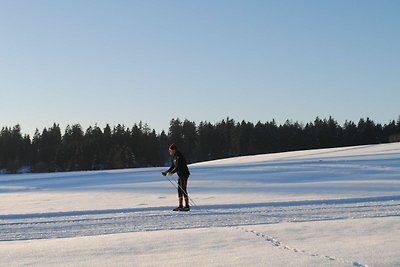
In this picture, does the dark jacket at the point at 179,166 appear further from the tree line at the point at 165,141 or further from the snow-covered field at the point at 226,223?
the tree line at the point at 165,141

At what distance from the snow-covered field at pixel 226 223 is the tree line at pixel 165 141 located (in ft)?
209

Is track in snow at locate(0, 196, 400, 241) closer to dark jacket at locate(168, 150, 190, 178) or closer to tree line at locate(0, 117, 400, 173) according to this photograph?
dark jacket at locate(168, 150, 190, 178)

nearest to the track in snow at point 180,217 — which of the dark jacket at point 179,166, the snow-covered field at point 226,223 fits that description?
the snow-covered field at point 226,223

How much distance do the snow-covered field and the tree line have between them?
209 ft

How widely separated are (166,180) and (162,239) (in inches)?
583

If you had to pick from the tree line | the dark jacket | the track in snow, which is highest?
the tree line

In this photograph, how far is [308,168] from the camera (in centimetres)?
2358

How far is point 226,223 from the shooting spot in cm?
1024

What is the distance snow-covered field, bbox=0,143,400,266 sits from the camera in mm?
6305

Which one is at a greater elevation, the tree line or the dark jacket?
the tree line

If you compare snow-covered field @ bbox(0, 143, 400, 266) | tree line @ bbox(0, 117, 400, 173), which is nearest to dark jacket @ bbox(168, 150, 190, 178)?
snow-covered field @ bbox(0, 143, 400, 266)

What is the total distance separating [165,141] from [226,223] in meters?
97.9

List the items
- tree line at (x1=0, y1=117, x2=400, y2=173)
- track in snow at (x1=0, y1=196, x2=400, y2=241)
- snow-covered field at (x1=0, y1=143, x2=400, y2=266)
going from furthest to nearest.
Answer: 1. tree line at (x1=0, y1=117, x2=400, y2=173)
2. track in snow at (x1=0, y1=196, x2=400, y2=241)
3. snow-covered field at (x1=0, y1=143, x2=400, y2=266)

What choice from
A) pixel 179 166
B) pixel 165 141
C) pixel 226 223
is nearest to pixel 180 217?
pixel 226 223
